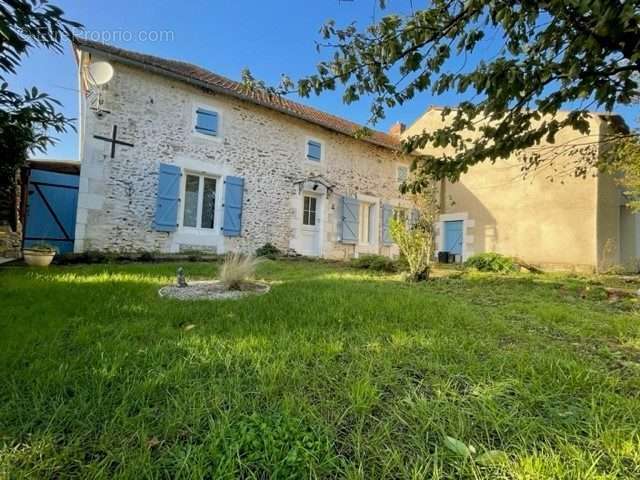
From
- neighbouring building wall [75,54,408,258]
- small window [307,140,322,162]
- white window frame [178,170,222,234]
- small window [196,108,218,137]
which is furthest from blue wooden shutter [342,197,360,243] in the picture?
small window [196,108,218,137]

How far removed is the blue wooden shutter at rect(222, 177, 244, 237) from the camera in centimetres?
827

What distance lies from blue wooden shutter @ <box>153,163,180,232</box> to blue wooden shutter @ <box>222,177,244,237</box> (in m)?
1.20

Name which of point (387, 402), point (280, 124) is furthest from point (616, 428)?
point (280, 124)

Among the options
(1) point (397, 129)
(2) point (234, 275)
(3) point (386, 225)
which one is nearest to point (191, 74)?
(2) point (234, 275)

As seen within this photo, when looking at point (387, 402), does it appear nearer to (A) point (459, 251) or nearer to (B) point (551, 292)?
(B) point (551, 292)

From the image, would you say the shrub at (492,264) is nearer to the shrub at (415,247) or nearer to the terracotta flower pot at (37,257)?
the shrub at (415,247)

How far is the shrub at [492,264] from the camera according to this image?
814 cm

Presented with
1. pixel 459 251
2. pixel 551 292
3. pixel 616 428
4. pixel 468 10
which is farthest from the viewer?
pixel 459 251

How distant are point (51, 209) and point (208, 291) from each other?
6.59 m

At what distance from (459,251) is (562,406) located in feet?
36.8

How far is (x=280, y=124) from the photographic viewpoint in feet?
31.0

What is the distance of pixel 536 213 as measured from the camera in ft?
32.2

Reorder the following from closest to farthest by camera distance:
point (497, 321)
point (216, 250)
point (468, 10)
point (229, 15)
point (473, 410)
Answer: point (473, 410) → point (468, 10) → point (497, 321) → point (229, 15) → point (216, 250)

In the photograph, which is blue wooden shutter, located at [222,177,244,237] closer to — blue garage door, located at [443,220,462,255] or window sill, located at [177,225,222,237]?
window sill, located at [177,225,222,237]
